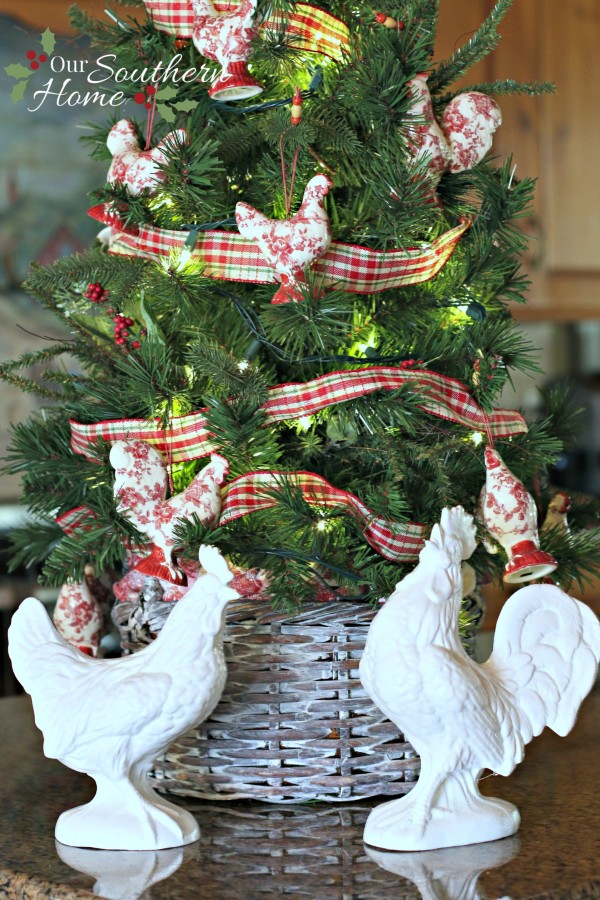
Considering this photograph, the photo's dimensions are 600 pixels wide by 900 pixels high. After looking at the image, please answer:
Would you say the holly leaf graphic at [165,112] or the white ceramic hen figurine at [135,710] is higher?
the holly leaf graphic at [165,112]

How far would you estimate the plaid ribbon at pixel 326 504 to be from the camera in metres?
0.72

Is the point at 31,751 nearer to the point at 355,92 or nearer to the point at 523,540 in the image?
the point at 523,540

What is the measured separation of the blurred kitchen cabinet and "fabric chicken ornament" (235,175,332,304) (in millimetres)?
1892

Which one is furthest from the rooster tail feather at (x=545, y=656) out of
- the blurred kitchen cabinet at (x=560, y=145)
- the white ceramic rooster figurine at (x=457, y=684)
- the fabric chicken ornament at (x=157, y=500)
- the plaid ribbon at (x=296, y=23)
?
the blurred kitchen cabinet at (x=560, y=145)

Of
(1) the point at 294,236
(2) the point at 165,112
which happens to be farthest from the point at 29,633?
(2) the point at 165,112

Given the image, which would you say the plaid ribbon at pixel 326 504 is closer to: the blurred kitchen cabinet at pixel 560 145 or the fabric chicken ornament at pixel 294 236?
the fabric chicken ornament at pixel 294 236

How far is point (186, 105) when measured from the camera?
823 millimetres

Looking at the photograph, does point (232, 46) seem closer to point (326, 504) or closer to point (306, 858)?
point (326, 504)

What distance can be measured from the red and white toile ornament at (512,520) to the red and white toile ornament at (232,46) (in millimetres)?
330

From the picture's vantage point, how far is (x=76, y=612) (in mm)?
877

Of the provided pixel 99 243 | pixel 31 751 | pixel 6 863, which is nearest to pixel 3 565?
pixel 31 751

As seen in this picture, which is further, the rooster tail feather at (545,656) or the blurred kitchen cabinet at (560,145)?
the blurred kitchen cabinet at (560,145)

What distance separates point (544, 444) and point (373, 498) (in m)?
0.17

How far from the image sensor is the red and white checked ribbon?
0.72 meters
